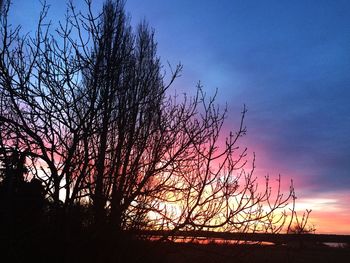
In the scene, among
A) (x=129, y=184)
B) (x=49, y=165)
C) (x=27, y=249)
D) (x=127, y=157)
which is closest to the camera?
(x=27, y=249)

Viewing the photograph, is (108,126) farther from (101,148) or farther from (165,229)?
(165,229)

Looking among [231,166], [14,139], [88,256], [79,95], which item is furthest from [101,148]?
[231,166]

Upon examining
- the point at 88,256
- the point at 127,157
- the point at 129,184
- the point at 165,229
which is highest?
the point at 127,157

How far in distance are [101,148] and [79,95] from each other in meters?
0.98

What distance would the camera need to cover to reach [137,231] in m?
6.46

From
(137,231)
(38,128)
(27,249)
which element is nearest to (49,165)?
(38,128)

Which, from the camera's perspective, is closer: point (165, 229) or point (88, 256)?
point (88, 256)

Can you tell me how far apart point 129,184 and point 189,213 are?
119 centimetres

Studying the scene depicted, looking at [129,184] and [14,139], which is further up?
[14,139]

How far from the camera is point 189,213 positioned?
6.28 meters

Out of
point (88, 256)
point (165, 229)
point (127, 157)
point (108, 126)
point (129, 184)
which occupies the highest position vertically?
point (108, 126)

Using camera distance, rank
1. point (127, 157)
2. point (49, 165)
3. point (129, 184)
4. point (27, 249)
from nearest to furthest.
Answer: point (27, 249) < point (49, 165) < point (129, 184) < point (127, 157)

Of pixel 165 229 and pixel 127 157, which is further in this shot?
pixel 127 157

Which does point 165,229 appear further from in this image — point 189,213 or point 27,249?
point 27,249
